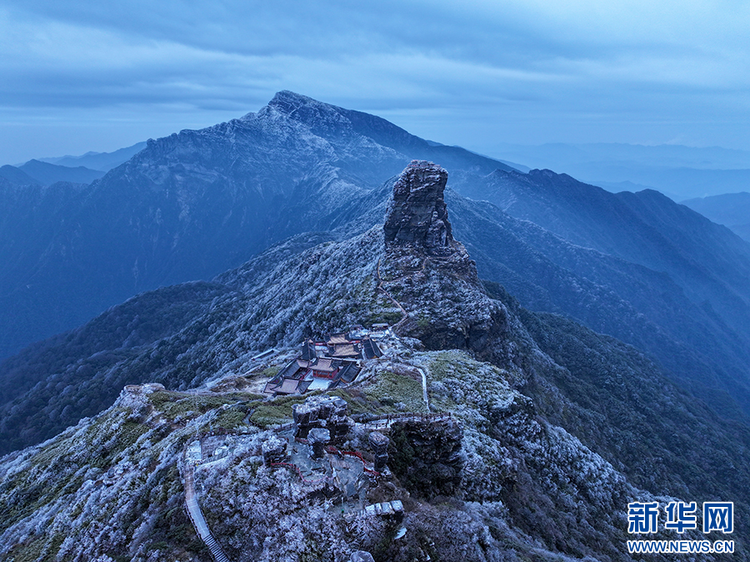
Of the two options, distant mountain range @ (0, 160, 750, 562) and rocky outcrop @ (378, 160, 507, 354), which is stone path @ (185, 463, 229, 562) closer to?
distant mountain range @ (0, 160, 750, 562)

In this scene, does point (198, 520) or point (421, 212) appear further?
point (421, 212)

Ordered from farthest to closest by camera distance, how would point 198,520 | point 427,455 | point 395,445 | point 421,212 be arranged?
point 421,212, point 427,455, point 395,445, point 198,520

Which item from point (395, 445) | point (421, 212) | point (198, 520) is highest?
point (421, 212)

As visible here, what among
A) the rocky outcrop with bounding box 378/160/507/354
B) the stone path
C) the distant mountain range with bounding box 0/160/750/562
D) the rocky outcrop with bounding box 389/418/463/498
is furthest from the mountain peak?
the stone path

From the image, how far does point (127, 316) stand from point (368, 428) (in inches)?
7766

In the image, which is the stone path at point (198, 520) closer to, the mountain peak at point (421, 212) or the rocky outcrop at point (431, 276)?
the rocky outcrop at point (431, 276)

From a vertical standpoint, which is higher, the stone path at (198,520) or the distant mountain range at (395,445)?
the stone path at (198,520)

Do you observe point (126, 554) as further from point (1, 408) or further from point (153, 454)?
point (1, 408)

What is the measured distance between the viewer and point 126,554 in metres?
21.0

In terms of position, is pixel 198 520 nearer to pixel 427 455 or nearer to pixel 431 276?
pixel 427 455

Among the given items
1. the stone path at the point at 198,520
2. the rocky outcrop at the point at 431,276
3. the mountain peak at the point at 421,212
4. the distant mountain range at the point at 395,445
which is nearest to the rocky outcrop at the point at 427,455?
the distant mountain range at the point at 395,445

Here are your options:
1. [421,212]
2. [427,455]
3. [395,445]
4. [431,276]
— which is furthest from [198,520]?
[421,212]

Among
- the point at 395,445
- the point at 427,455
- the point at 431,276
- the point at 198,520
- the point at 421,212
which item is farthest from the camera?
the point at 421,212

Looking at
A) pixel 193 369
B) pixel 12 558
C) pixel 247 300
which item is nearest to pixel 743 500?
pixel 12 558
